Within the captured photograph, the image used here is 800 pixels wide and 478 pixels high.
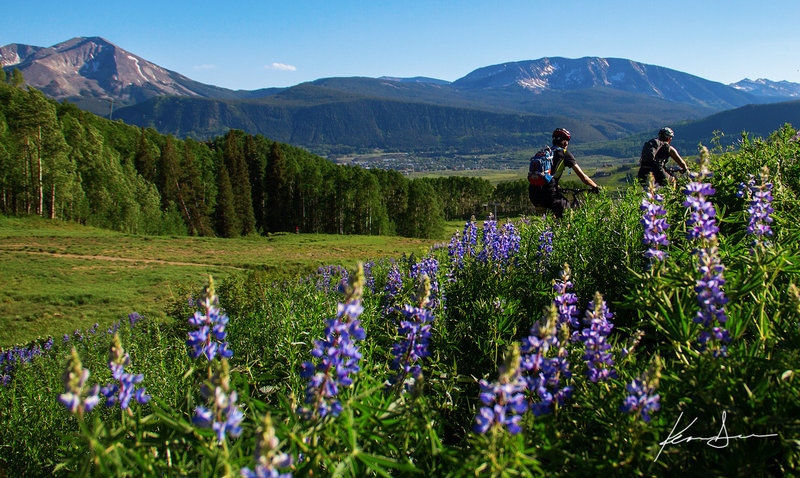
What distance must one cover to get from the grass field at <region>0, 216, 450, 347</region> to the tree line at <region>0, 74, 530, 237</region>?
18.8 feet

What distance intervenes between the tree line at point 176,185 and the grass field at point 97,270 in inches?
226

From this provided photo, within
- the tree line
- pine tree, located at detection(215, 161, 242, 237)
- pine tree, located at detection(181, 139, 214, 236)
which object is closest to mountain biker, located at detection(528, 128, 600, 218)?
the tree line

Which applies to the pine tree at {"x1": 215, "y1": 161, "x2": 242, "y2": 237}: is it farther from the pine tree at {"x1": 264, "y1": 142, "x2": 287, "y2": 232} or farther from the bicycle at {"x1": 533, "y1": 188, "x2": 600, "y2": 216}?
the bicycle at {"x1": 533, "y1": 188, "x2": 600, "y2": 216}

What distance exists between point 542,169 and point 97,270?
23442 millimetres

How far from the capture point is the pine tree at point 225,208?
2370 inches

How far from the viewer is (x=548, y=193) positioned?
23.9 ft

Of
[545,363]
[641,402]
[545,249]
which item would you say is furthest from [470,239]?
[641,402]

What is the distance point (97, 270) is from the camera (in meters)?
22.2

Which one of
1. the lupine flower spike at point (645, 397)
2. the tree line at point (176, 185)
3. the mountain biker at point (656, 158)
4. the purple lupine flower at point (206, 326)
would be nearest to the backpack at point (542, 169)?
the mountain biker at point (656, 158)

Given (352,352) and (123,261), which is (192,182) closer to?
(123,261)

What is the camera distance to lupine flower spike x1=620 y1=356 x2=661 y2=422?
174 cm

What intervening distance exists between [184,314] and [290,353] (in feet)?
21.0

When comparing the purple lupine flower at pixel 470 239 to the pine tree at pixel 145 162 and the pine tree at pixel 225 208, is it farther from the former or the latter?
the pine tree at pixel 145 162

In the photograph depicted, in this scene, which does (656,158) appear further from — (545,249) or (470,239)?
(545,249)
